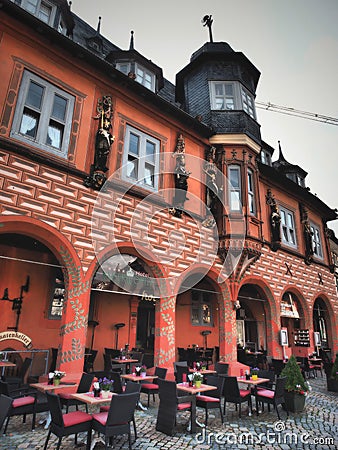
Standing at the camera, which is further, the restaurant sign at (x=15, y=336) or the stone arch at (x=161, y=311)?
the stone arch at (x=161, y=311)

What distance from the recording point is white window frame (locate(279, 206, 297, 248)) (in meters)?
16.9

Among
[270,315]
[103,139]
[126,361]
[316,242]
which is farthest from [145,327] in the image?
[316,242]

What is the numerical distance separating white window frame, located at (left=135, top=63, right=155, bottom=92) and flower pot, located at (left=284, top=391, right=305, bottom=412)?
11405mm

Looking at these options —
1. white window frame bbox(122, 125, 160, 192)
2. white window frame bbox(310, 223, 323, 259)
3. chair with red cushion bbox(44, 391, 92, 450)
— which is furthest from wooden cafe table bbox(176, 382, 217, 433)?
white window frame bbox(310, 223, 323, 259)

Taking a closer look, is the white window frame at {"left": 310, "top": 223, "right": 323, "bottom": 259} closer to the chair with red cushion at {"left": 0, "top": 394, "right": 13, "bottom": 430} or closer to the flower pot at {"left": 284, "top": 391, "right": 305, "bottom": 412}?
the flower pot at {"left": 284, "top": 391, "right": 305, "bottom": 412}

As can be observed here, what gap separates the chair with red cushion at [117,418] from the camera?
485cm

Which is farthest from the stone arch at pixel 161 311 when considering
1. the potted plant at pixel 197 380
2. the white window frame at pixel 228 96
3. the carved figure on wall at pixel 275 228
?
the white window frame at pixel 228 96

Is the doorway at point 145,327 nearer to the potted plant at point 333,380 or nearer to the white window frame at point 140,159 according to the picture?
the white window frame at point 140,159


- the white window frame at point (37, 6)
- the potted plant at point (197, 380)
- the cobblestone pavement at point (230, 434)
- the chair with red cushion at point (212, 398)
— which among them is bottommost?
the cobblestone pavement at point (230, 434)

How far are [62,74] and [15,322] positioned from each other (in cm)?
788

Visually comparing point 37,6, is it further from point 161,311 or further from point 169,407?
point 169,407

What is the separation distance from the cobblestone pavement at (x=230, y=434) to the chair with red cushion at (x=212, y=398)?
0.36m

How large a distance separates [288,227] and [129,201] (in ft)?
34.7

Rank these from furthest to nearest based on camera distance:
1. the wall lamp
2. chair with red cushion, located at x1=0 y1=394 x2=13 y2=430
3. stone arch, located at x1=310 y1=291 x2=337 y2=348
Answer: stone arch, located at x1=310 y1=291 x2=337 y2=348 < the wall lamp < chair with red cushion, located at x1=0 y1=394 x2=13 y2=430
